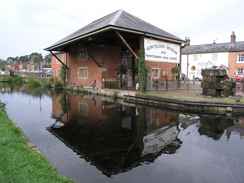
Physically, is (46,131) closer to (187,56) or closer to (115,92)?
(115,92)

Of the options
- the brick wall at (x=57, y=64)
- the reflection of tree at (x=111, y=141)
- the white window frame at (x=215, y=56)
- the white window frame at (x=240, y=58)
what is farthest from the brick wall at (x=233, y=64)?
the reflection of tree at (x=111, y=141)

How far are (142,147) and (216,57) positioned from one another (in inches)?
1270

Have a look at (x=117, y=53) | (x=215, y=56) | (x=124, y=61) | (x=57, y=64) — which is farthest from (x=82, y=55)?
(x=215, y=56)

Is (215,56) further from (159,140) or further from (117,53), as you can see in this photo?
(159,140)

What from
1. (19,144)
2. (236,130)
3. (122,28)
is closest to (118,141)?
(19,144)

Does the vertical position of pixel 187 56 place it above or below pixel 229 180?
above

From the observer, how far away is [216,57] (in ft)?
108

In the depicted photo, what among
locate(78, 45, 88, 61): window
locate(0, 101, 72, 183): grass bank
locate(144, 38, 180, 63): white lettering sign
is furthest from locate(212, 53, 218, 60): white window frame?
locate(0, 101, 72, 183): grass bank

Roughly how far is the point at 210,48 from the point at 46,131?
34.2 m

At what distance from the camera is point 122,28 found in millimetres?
13031

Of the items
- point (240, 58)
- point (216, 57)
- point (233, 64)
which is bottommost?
point (233, 64)

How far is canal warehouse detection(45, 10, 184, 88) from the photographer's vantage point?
15836 mm

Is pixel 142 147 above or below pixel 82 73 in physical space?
below

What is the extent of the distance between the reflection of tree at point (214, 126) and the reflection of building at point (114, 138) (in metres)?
1.04
